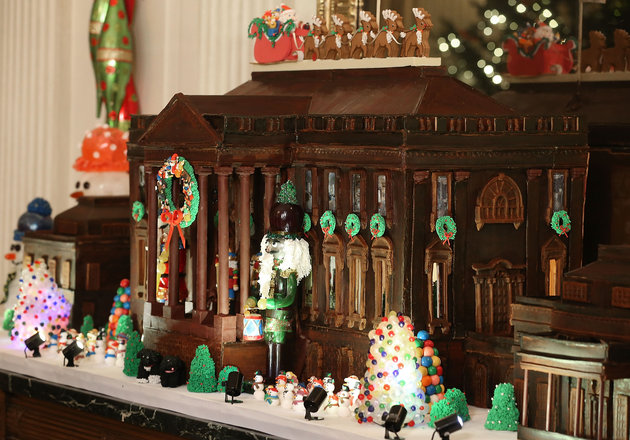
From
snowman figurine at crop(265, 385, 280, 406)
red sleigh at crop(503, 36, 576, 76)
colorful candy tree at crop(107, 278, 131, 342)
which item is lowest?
snowman figurine at crop(265, 385, 280, 406)

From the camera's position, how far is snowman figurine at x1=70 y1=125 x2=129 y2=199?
42.5ft

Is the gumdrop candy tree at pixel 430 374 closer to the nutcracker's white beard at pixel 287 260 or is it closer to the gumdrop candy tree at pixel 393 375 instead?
the gumdrop candy tree at pixel 393 375

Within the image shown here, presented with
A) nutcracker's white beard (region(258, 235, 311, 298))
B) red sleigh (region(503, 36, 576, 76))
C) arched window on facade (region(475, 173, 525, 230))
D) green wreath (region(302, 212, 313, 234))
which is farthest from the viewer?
red sleigh (region(503, 36, 576, 76))

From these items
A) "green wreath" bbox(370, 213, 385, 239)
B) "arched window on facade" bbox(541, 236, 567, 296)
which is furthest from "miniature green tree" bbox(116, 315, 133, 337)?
"arched window on facade" bbox(541, 236, 567, 296)

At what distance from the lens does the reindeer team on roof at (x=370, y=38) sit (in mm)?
10117

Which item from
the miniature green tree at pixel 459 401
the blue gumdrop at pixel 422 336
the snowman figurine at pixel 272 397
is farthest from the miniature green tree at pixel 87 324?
the miniature green tree at pixel 459 401

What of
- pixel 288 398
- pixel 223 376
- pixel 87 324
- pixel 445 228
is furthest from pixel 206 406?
pixel 87 324

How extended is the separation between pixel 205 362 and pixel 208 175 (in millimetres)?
1345

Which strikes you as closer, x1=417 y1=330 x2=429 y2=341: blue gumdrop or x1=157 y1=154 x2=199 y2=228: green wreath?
x1=417 y1=330 x2=429 y2=341: blue gumdrop

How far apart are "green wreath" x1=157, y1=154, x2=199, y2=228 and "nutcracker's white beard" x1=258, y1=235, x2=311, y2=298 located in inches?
23.6

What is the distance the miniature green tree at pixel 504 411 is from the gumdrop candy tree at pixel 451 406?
229 mm

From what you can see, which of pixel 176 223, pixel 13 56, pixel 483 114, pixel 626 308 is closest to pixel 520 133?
pixel 483 114

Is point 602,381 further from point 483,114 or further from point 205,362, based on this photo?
point 205,362

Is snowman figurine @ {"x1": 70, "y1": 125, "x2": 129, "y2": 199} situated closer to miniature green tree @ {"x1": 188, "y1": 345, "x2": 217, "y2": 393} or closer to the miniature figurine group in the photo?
the miniature figurine group
